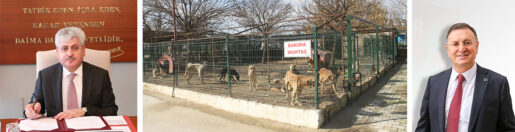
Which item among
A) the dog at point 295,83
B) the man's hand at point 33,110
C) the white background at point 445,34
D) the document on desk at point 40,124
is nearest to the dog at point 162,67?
the dog at point 295,83

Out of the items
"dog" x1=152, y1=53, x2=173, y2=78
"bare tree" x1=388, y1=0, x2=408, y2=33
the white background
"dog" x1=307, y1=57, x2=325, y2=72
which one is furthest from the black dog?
the white background

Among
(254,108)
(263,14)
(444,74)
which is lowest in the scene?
(254,108)

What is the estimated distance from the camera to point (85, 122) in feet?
5.15

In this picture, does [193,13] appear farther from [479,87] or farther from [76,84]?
[479,87]

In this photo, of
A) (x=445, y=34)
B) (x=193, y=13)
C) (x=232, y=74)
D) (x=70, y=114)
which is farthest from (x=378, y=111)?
(x=70, y=114)

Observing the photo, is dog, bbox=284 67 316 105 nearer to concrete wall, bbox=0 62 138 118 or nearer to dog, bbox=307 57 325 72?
dog, bbox=307 57 325 72

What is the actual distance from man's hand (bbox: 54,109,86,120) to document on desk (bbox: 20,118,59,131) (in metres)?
0.03

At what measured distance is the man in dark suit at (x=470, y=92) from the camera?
85cm

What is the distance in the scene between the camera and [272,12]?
10.7 ft

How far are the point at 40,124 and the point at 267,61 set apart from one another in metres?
2.08

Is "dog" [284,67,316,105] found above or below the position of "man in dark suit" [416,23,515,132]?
below

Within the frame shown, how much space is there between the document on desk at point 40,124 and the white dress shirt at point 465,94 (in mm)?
1363

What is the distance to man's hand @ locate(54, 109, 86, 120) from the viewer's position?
5.45ft

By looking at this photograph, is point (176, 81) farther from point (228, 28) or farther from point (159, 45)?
point (228, 28)
